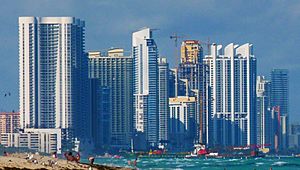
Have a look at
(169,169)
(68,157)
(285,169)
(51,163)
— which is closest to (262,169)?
(285,169)

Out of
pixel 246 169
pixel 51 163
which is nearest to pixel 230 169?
pixel 246 169

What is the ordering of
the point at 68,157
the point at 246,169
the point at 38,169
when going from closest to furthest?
the point at 38,169, the point at 68,157, the point at 246,169

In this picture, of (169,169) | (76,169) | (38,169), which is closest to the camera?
(38,169)

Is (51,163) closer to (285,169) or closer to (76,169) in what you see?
(76,169)

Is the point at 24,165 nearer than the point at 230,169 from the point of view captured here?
Yes

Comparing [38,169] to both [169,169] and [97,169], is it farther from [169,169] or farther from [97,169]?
[169,169]

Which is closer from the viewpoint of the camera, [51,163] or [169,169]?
[51,163]

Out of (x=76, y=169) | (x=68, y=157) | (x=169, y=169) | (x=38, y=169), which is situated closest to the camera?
(x=38, y=169)

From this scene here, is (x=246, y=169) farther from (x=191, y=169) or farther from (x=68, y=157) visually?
(x=68, y=157)

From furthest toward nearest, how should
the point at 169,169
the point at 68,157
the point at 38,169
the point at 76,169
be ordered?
the point at 169,169
the point at 68,157
the point at 76,169
the point at 38,169
